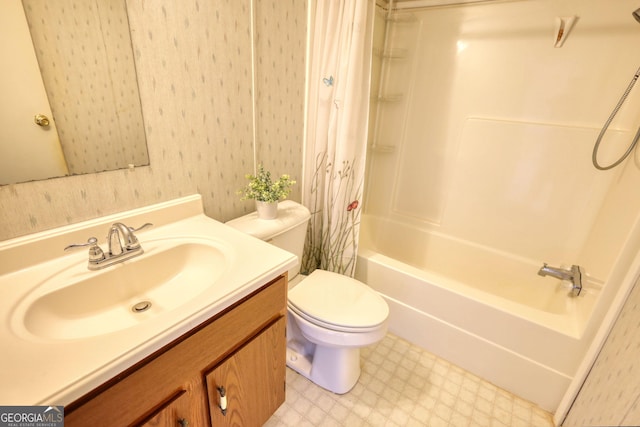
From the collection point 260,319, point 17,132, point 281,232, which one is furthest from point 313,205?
point 17,132

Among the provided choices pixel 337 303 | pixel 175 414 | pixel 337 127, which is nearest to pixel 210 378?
pixel 175 414

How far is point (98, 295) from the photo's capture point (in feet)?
2.67

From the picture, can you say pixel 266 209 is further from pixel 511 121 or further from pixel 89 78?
pixel 511 121

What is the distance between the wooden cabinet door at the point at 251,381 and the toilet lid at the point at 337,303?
0.21m

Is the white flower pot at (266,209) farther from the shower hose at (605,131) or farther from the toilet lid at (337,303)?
the shower hose at (605,131)

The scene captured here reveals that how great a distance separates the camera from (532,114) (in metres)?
1.63

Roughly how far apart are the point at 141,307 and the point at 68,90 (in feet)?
2.12

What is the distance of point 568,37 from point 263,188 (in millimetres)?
1676

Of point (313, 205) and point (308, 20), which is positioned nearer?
point (308, 20)

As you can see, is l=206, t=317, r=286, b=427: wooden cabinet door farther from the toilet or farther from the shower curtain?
the shower curtain

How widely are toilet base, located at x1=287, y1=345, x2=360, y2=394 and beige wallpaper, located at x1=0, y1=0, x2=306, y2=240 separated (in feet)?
2.54

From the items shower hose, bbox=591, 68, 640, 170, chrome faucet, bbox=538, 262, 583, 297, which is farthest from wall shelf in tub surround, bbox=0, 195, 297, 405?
shower hose, bbox=591, 68, 640, 170

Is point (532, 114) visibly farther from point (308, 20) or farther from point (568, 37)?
point (308, 20)

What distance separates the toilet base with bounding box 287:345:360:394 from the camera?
1.33 metres
